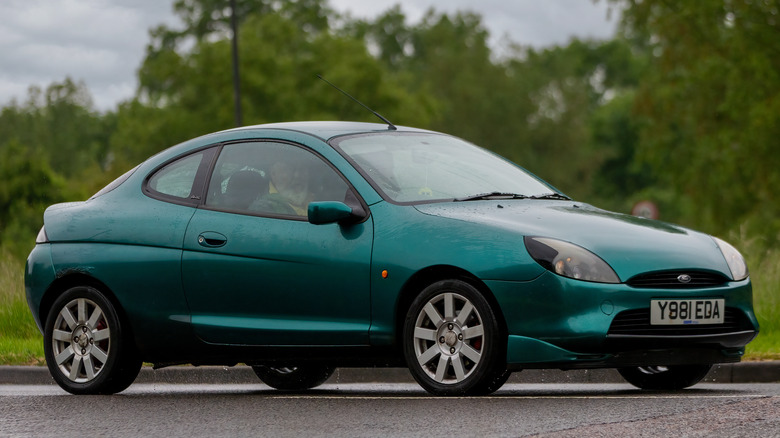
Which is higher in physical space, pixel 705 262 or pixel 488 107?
pixel 488 107

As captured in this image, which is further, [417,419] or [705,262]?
[705,262]

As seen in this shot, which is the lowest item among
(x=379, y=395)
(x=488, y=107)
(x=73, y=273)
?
(x=379, y=395)

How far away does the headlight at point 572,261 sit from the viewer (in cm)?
692

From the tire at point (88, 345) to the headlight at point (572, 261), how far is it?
Answer: 278cm

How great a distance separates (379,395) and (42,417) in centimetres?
199

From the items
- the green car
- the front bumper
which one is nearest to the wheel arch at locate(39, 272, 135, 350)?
the green car

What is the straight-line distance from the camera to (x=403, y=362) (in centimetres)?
750

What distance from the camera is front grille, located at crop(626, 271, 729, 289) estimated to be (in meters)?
6.99

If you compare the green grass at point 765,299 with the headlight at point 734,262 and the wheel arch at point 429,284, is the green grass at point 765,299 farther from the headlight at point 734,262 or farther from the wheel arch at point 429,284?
the wheel arch at point 429,284

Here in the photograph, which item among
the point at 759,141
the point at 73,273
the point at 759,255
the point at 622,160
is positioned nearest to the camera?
the point at 73,273

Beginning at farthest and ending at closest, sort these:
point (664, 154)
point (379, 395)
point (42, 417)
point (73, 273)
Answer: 1. point (664, 154)
2. point (73, 273)
3. point (379, 395)
4. point (42, 417)

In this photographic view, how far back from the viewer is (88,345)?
8438 millimetres

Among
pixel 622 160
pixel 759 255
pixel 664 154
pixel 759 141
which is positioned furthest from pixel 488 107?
pixel 759 255

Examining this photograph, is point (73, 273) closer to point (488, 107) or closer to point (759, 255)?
point (759, 255)
